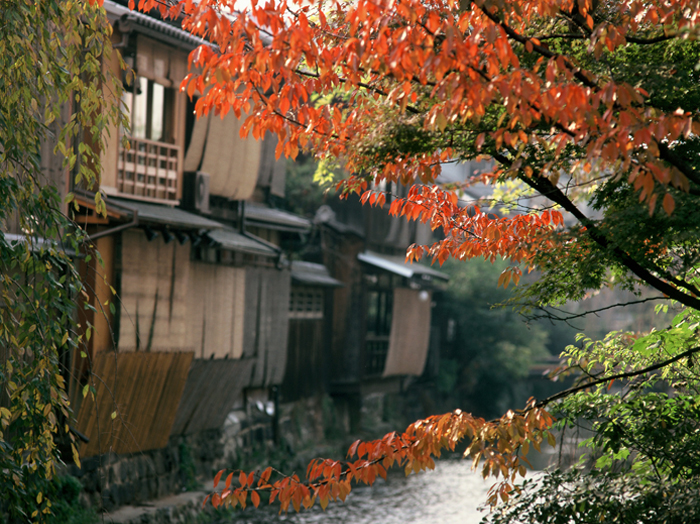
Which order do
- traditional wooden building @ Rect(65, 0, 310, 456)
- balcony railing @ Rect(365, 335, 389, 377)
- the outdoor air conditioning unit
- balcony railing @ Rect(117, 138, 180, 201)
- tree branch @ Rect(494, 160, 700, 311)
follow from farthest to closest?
balcony railing @ Rect(365, 335, 389, 377) < the outdoor air conditioning unit < balcony railing @ Rect(117, 138, 180, 201) < traditional wooden building @ Rect(65, 0, 310, 456) < tree branch @ Rect(494, 160, 700, 311)

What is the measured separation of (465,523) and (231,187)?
27.7 ft

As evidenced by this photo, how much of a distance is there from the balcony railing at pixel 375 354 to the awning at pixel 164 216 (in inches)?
441

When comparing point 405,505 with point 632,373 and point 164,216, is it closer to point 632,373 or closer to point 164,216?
point 164,216

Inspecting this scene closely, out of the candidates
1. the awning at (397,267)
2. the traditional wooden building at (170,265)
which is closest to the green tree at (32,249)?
the traditional wooden building at (170,265)

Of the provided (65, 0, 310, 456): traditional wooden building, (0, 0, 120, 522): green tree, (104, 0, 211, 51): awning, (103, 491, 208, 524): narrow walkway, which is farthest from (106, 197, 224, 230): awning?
(0, 0, 120, 522): green tree

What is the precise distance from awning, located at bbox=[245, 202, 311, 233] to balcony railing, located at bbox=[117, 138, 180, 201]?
3708 millimetres

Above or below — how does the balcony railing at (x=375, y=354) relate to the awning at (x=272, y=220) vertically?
below

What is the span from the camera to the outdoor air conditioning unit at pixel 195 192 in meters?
13.6

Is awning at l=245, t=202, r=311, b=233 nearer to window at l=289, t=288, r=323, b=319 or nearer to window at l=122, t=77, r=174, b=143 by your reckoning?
window at l=289, t=288, r=323, b=319

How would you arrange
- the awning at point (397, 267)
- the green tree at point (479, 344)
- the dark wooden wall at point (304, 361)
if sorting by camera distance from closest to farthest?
the dark wooden wall at point (304, 361) → the awning at point (397, 267) → the green tree at point (479, 344)

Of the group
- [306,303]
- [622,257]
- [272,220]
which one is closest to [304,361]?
[306,303]

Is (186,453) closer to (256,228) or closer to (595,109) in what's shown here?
(256,228)

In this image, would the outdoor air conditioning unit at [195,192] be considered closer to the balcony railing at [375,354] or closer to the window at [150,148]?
the window at [150,148]

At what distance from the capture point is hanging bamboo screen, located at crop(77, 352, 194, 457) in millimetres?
10930
